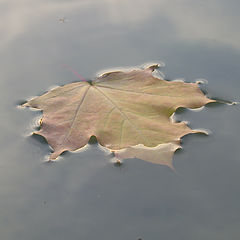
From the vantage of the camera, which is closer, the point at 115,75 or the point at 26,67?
the point at 115,75

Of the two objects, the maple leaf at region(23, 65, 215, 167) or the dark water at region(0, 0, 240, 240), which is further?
the maple leaf at region(23, 65, 215, 167)

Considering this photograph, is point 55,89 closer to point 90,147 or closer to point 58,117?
point 58,117

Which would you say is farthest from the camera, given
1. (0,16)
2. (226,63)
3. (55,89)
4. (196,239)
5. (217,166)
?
(0,16)

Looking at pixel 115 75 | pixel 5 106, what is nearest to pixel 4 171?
pixel 5 106

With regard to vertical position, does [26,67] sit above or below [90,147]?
above
